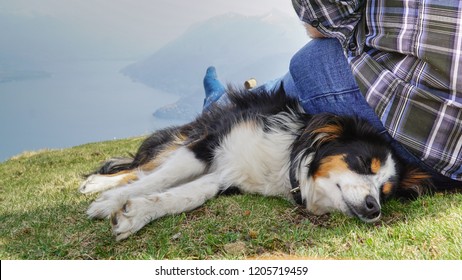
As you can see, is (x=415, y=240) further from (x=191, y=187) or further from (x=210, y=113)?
(x=210, y=113)

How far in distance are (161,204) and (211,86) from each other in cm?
331

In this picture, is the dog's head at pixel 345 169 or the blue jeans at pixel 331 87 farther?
the blue jeans at pixel 331 87

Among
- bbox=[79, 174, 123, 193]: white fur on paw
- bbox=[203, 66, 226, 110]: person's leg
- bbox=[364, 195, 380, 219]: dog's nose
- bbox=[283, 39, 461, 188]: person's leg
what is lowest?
bbox=[79, 174, 123, 193]: white fur on paw

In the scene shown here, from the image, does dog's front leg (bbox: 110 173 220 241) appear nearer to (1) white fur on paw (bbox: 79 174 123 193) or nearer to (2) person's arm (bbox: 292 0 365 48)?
(1) white fur on paw (bbox: 79 174 123 193)

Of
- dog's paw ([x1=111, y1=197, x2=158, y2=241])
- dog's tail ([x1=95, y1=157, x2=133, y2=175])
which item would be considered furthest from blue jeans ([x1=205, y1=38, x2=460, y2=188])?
dog's tail ([x1=95, y1=157, x2=133, y2=175])

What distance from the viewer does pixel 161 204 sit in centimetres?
316

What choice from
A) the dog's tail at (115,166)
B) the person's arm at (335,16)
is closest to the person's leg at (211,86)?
the dog's tail at (115,166)

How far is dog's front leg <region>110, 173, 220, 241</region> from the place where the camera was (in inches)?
114

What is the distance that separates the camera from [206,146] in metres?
3.85

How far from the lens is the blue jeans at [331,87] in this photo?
3514 millimetres

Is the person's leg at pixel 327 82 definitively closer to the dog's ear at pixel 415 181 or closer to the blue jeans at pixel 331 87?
the blue jeans at pixel 331 87

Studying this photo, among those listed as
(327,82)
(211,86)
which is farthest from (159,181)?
(211,86)

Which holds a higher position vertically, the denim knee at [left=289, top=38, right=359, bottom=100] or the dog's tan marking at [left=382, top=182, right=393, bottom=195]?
the denim knee at [left=289, top=38, right=359, bottom=100]

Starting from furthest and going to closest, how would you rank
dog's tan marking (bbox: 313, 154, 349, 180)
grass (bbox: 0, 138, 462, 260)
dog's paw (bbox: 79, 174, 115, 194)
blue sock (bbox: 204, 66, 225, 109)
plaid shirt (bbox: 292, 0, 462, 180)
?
blue sock (bbox: 204, 66, 225, 109)
dog's paw (bbox: 79, 174, 115, 194)
dog's tan marking (bbox: 313, 154, 349, 180)
plaid shirt (bbox: 292, 0, 462, 180)
grass (bbox: 0, 138, 462, 260)
